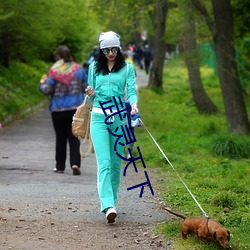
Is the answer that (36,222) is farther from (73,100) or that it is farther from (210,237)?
(73,100)

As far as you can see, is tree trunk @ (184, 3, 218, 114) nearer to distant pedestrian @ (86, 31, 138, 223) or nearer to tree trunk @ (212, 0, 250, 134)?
tree trunk @ (212, 0, 250, 134)

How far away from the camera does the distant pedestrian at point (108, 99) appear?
24.6ft

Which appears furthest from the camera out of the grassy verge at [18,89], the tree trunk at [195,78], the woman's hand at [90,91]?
the tree trunk at [195,78]

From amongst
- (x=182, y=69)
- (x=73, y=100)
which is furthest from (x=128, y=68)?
(x=182, y=69)

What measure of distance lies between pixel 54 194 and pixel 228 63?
26.3 feet

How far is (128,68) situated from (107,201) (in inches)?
53.8

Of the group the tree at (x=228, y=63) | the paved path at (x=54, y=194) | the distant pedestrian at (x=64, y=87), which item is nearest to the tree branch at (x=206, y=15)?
the tree at (x=228, y=63)

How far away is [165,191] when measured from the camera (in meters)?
9.46

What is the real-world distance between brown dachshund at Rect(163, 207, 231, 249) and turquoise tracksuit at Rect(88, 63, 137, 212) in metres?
1.13

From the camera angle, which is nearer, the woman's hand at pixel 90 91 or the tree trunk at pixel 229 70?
the woman's hand at pixel 90 91

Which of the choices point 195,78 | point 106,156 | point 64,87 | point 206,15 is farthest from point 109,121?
point 195,78

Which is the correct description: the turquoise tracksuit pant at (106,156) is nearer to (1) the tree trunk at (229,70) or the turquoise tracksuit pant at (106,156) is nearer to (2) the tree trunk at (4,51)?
(1) the tree trunk at (229,70)

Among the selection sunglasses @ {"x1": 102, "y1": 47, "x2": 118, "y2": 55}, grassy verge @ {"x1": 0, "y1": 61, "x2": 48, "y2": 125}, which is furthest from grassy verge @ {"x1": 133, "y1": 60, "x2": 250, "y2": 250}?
grassy verge @ {"x1": 0, "y1": 61, "x2": 48, "y2": 125}

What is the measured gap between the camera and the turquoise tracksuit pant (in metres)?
7.45
